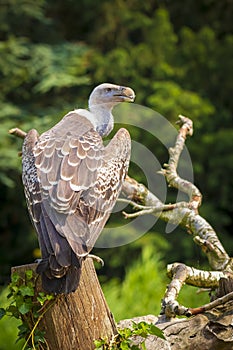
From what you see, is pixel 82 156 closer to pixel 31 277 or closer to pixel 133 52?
pixel 31 277

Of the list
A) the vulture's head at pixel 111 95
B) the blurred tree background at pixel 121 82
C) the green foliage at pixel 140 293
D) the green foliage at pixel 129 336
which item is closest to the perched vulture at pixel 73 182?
the vulture's head at pixel 111 95

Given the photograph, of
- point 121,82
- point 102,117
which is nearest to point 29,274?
point 102,117

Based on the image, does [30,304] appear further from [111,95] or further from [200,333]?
[111,95]

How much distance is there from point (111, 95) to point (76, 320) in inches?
51.1

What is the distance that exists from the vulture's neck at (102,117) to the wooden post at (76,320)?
99cm

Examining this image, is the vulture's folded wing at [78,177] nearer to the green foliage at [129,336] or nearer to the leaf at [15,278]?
the leaf at [15,278]

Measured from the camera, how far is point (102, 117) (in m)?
→ 4.04

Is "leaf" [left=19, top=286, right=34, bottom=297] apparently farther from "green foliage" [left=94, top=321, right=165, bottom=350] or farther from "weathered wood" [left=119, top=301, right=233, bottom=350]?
"weathered wood" [left=119, top=301, right=233, bottom=350]

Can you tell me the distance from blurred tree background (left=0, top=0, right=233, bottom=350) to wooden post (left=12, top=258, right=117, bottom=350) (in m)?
5.39

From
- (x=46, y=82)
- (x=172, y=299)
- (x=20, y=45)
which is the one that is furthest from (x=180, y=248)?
(x=172, y=299)

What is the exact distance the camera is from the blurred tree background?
9.42 m

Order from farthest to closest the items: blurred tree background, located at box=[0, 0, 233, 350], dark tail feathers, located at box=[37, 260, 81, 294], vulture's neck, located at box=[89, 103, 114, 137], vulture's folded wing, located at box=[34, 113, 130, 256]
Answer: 1. blurred tree background, located at box=[0, 0, 233, 350]
2. vulture's neck, located at box=[89, 103, 114, 137]
3. vulture's folded wing, located at box=[34, 113, 130, 256]
4. dark tail feathers, located at box=[37, 260, 81, 294]

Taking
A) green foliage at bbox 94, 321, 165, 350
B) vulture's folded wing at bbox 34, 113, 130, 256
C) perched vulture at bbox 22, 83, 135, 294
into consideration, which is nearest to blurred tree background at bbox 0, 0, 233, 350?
perched vulture at bbox 22, 83, 135, 294

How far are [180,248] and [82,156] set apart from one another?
604 cm
